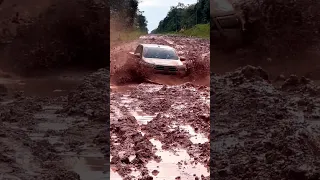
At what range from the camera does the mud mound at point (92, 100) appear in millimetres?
12141

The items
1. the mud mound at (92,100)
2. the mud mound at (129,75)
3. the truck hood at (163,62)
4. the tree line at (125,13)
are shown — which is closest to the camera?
the mud mound at (92,100)

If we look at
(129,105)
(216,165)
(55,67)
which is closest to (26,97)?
(129,105)

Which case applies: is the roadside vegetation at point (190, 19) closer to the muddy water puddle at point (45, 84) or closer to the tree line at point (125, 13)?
the tree line at point (125, 13)

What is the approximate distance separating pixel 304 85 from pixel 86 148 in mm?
7528

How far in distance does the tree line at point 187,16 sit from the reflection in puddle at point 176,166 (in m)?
40.6

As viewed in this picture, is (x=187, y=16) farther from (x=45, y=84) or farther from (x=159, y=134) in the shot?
(x=159, y=134)

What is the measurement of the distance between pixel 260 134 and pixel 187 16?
169 ft

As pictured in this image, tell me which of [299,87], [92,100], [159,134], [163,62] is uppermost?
[163,62]

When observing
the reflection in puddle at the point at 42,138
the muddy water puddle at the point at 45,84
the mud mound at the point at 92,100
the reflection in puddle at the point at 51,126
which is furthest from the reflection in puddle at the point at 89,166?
the muddy water puddle at the point at 45,84

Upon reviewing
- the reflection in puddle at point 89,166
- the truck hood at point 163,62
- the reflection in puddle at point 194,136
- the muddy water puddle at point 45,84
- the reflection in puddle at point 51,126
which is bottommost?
the reflection in puddle at point 89,166

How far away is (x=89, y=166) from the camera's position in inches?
345

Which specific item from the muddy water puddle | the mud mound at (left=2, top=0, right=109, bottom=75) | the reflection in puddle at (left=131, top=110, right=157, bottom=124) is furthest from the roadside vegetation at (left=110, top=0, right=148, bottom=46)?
the reflection in puddle at (left=131, top=110, right=157, bottom=124)

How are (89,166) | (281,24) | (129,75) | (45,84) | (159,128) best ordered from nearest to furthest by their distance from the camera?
(89,166)
(159,128)
(45,84)
(129,75)
(281,24)

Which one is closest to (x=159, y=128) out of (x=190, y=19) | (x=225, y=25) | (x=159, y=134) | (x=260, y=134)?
(x=159, y=134)
